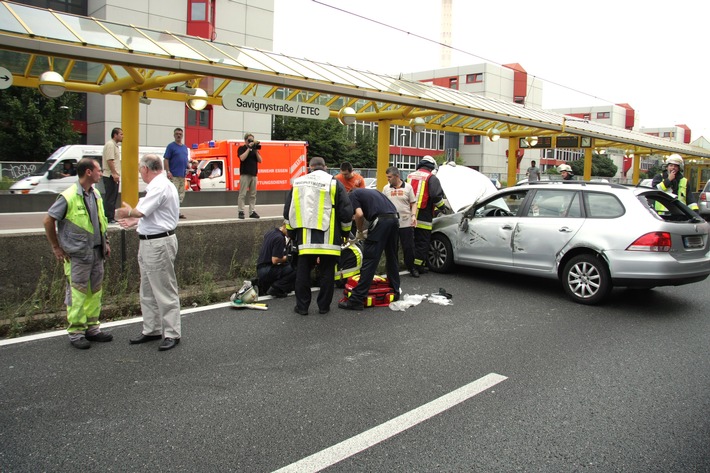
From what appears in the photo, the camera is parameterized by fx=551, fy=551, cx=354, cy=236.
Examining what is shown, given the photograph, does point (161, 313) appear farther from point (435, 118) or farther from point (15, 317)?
point (435, 118)

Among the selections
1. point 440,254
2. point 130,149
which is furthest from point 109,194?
point 440,254

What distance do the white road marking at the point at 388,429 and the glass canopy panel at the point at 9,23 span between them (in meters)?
6.48

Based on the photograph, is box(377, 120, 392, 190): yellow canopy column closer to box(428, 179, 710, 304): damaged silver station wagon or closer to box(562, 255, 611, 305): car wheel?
box(428, 179, 710, 304): damaged silver station wagon

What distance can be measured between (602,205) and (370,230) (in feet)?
10.4

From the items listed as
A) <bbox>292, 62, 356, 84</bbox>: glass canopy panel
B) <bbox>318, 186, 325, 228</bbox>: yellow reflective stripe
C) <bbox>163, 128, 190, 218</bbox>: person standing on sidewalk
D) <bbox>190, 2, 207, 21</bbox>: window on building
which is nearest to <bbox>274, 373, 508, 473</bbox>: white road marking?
<bbox>318, 186, 325, 228</bbox>: yellow reflective stripe

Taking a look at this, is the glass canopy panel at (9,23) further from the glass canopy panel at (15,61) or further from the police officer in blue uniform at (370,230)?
the police officer in blue uniform at (370,230)

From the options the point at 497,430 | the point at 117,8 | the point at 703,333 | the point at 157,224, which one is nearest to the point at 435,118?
the point at 703,333

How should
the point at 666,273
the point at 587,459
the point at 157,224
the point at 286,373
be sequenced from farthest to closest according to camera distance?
the point at 666,273 < the point at 157,224 < the point at 286,373 < the point at 587,459

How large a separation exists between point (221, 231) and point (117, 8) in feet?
88.5

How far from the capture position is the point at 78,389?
4277 mm

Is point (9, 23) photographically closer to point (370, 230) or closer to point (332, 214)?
point (332, 214)

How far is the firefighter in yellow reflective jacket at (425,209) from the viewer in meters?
9.34

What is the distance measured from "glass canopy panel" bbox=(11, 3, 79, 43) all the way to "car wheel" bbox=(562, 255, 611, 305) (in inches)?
284

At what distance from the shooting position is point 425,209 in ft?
30.9
